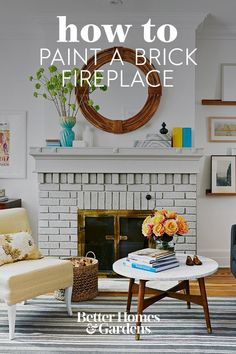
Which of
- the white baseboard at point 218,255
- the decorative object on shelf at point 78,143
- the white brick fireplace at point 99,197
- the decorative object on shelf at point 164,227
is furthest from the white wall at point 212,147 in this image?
the decorative object on shelf at point 164,227

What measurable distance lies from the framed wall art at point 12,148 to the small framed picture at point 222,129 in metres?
2.08

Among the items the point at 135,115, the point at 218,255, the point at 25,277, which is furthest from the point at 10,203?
the point at 218,255

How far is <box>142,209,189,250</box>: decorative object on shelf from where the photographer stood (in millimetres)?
2939

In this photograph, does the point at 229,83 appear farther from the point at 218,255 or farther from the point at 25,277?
the point at 25,277

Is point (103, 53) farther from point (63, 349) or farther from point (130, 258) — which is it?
point (63, 349)

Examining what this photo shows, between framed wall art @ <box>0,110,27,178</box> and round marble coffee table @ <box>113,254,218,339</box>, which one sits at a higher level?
framed wall art @ <box>0,110,27,178</box>

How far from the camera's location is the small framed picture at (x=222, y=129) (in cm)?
473

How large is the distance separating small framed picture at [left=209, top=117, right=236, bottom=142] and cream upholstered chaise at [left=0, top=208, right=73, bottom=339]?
240cm

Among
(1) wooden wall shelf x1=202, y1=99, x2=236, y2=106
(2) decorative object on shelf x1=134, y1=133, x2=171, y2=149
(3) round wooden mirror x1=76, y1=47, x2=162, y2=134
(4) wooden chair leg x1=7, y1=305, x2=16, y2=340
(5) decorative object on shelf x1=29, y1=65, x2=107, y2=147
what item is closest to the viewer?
(4) wooden chair leg x1=7, y1=305, x2=16, y2=340

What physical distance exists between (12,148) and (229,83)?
8.23 ft

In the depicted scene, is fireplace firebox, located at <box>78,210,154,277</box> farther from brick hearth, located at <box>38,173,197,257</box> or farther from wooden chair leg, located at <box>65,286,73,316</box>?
wooden chair leg, located at <box>65,286,73,316</box>

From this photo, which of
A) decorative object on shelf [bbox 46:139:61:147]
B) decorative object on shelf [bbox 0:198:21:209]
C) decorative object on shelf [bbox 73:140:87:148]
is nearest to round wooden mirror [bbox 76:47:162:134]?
decorative object on shelf [bbox 73:140:87:148]

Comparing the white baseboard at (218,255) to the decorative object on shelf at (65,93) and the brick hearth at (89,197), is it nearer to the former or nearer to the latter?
the brick hearth at (89,197)

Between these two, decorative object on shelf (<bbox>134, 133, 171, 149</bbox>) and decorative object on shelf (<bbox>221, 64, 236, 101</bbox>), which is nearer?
decorative object on shelf (<bbox>134, 133, 171, 149</bbox>)
